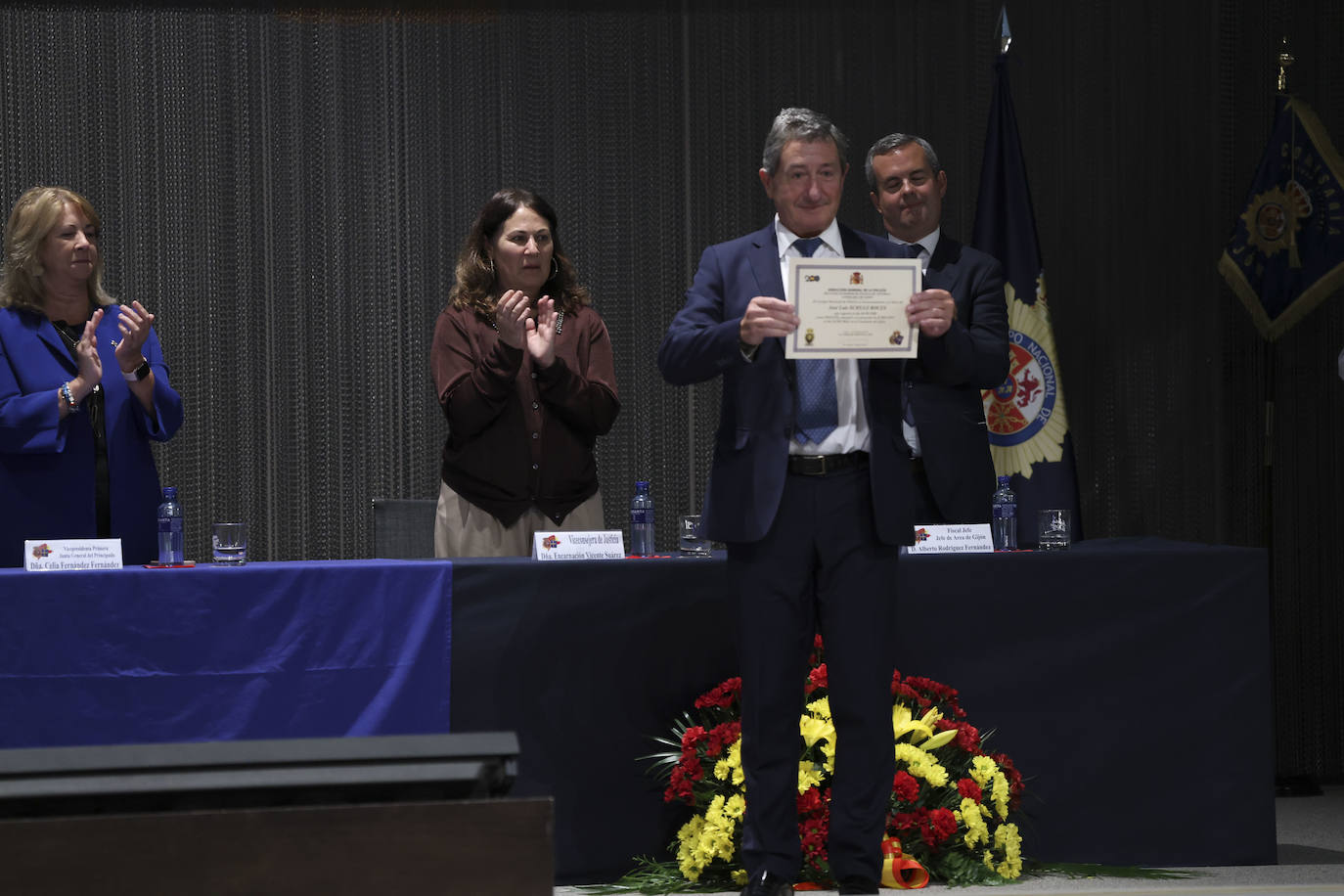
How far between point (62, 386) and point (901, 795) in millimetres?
2219

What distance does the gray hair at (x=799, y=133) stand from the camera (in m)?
2.85

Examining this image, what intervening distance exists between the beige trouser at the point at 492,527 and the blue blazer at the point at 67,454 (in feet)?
2.40

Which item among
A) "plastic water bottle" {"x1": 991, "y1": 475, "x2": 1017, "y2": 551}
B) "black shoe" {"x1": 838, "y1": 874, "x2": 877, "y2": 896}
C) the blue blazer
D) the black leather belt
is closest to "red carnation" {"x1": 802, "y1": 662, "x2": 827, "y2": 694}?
"plastic water bottle" {"x1": 991, "y1": 475, "x2": 1017, "y2": 551}

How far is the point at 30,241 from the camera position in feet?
11.5

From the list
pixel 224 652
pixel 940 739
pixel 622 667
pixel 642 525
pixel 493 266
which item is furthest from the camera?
pixel 493 266

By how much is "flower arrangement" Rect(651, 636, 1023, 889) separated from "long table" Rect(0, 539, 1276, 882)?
0.11 m

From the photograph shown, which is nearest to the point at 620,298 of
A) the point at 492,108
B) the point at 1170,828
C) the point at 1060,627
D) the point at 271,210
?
the point at 492,108

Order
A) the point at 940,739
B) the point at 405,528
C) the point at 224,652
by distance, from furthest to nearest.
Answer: the point at 405,528 → the point at 940,739 → the point at 224,652

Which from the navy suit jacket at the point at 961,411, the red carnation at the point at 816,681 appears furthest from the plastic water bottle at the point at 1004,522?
the red carnation at the point at 816,681

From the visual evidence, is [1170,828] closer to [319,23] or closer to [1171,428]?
[1171,428]

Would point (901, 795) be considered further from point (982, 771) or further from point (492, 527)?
point (492, 527)

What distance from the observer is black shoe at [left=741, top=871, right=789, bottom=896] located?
284cm

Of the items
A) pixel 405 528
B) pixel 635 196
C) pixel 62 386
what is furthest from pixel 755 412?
pixel 635 196

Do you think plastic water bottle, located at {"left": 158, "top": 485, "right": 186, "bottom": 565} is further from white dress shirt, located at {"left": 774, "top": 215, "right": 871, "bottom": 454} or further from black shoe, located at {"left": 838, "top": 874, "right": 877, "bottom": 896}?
black shoe, located at {"left": 838, "top": 874, "right": 877, "bottom": 896}
